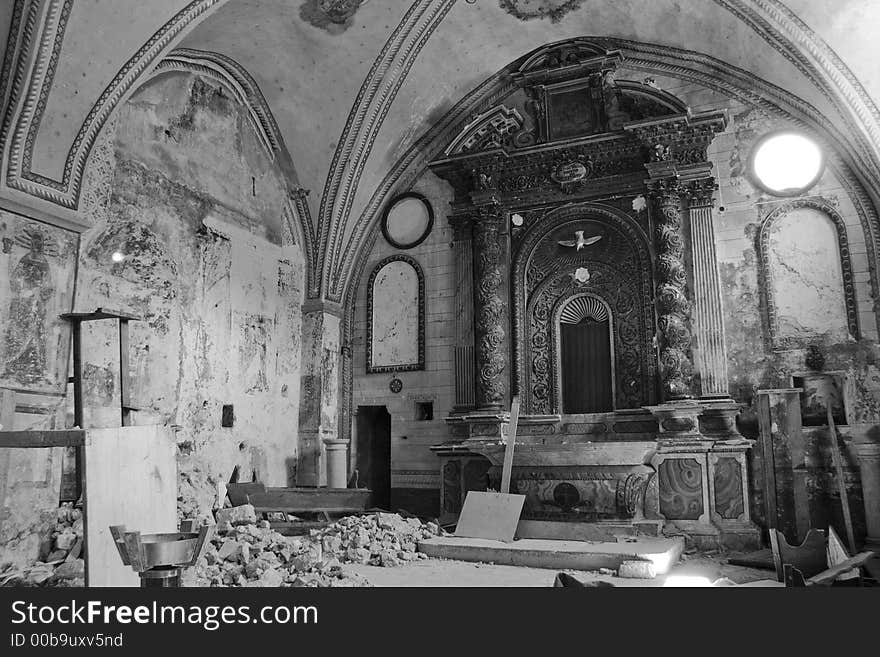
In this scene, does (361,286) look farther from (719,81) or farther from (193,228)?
(719,81)

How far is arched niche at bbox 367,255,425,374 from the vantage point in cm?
1137

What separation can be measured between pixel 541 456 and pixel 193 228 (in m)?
5.16

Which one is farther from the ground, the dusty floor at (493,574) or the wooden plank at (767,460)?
the wooden plank at (767,460)

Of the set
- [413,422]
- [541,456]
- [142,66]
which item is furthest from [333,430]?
[142,66]

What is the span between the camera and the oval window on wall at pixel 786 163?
9438 millimetres

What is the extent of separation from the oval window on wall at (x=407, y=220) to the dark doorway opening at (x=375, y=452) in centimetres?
268

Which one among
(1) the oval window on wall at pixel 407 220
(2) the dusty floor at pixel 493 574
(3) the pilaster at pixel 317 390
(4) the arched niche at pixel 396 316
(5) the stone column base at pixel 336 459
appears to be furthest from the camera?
(1) the oval window on wall at pixel 407 220

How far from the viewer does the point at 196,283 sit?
362 inches

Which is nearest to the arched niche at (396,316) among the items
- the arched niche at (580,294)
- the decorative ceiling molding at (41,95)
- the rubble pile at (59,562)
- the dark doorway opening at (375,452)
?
the dark doorway opening at (375,452)

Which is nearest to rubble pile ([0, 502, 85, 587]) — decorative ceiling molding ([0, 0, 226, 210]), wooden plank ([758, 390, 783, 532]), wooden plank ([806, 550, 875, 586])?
decorative ceiling molding ([0, 0, 226, 210])

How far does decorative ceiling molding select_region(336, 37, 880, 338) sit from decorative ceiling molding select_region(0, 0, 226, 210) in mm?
4663

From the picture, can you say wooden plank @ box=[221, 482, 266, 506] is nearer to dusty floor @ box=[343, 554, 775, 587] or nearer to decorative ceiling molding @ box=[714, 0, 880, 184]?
dusty floor @ box=[343, 554, 775, 587]

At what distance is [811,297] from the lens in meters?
9.17

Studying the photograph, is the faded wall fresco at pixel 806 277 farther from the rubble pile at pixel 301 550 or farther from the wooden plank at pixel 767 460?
the rubble pile at pixel 301 550
